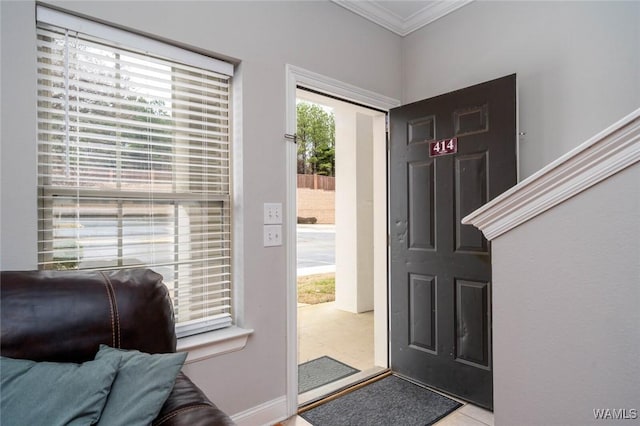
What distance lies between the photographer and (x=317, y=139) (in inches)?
176

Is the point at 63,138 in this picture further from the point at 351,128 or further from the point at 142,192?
the point at 351,128

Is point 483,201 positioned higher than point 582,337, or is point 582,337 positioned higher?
point 483,201

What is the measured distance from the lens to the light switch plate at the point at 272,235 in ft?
6.56

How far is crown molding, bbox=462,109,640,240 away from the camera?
3.29 ft

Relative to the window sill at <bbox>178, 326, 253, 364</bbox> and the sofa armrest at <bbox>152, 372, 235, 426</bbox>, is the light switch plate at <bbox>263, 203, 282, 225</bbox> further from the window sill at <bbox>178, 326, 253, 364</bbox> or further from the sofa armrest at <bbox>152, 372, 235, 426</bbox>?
the sofa armrest at <bbox>152, 372, 235, 426</bbox>

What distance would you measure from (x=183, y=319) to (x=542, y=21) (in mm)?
2726

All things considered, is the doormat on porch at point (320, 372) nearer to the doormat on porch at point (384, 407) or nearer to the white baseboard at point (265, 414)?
the doormat on porch at point (384, 407)

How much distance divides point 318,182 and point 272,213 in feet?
9.81

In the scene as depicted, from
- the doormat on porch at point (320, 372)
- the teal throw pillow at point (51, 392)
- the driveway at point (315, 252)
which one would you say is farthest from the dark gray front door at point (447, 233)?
the driveway at point (315, 252)

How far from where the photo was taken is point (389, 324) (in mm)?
2719

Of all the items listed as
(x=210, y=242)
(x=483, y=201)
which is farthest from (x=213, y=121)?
(x=483, y=201)

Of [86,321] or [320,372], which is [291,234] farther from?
[320,372]

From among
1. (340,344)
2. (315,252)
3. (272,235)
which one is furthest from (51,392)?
(315,252)

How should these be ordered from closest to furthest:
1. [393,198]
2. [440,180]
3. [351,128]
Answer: [440,180] < [393,198] < [351,128]
